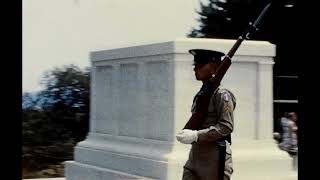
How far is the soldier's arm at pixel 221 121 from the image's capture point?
3.87 meters

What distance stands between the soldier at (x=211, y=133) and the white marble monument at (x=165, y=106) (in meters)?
3.94

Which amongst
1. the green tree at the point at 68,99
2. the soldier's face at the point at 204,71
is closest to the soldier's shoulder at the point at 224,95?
the soldier's face at the point at 204,71

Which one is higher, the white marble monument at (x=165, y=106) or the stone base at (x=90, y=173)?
the white marble monument at (x=165, y=106)

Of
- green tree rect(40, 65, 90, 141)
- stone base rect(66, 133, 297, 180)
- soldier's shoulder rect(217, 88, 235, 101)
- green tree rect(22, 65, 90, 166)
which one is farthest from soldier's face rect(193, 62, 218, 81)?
green tree rect(40, 65, 90, 141)

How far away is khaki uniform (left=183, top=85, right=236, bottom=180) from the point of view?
153 inches

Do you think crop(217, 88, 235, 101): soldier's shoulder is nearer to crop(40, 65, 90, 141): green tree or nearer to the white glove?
the white glove

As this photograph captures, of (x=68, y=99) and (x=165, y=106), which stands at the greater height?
(x=68, y=99)

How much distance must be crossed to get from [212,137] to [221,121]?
0.33ft

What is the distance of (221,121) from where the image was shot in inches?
153

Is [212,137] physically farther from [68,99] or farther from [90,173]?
[68,99]

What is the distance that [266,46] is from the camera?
28.9 feet

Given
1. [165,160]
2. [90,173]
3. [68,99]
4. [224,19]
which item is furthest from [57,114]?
[224,19]

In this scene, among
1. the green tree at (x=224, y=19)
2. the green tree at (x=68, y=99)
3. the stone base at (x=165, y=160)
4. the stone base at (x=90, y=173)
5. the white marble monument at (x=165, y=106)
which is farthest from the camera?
the green tree at (x=224, y=19)

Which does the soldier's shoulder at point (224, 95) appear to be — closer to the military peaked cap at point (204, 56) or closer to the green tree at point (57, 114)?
the military peaked cap at point (204, 56)
